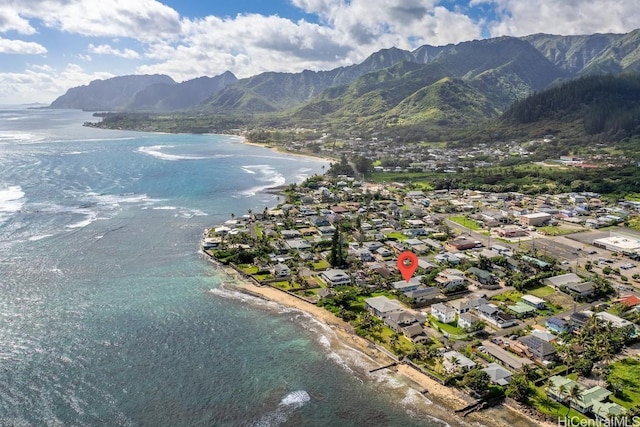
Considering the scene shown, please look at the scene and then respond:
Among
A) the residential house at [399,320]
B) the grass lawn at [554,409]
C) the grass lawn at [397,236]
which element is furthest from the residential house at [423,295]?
the grass lawn at [397,236]

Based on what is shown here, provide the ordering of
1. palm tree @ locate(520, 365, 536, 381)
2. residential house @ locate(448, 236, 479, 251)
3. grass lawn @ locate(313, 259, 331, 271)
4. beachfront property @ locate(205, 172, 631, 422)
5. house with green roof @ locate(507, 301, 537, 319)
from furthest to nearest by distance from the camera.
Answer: residential house @ locate(448, 236, 479, 251), grass lawn @ locate(313, 259, 331, 271), house with green roof @ locate(507, 301, 537, 319), beachfront property @ locate(205, 172, 631, 422), palm tree @ locate(520, 365, 536, 381)

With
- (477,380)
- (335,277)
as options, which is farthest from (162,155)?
(477,380)

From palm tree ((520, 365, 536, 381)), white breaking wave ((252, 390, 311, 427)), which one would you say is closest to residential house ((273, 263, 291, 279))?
white breaking wave ((252, 390, 311, 427))

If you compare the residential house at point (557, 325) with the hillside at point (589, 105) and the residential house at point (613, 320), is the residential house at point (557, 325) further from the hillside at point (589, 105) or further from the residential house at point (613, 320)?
the hillside at point (589, 105)

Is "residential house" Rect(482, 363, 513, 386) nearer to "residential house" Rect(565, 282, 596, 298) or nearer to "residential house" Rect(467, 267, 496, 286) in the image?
"residential house" Rect(467, 267, 496, 286)

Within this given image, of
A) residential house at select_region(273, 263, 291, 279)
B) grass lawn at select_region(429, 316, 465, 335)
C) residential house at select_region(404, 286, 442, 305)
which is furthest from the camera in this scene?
residential house at select_region(273, 263, 291, 279)
